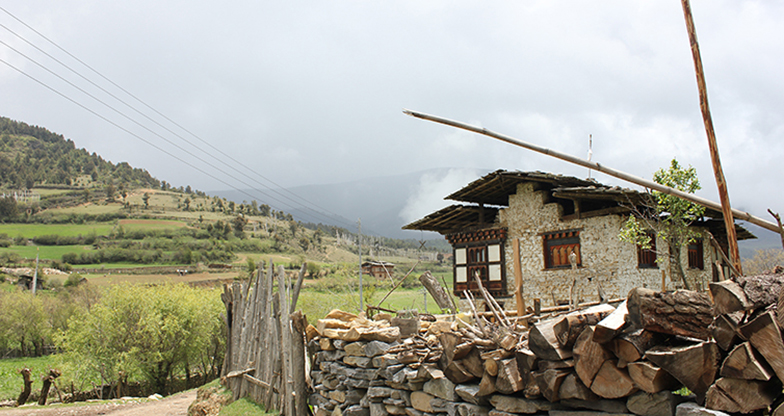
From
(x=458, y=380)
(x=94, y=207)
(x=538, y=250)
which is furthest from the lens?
(x=94, y=207)

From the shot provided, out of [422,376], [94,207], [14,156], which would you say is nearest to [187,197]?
[94,207]

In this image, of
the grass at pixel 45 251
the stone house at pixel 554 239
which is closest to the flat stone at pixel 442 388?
the stone house at pixel 554 239

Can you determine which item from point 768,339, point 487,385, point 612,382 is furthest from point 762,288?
point 487,385

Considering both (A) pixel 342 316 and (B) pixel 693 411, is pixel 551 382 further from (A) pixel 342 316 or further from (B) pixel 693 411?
(A) pixel 342 316

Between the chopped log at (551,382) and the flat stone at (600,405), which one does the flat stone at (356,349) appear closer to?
the chopped log at (551,382)

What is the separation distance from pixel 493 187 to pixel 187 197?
13552 centimetres

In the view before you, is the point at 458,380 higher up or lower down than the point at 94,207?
lower down

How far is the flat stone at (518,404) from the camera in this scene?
3523 mm

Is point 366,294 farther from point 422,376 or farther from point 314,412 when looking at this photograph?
point 422,376

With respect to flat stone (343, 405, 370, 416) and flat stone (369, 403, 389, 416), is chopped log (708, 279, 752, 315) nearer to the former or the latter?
flat stone (369, 403, 389, 416)

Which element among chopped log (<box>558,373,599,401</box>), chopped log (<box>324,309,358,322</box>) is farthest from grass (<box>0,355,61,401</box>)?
chopped log (<box>558,373,599,401</box>)

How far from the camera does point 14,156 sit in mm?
147875

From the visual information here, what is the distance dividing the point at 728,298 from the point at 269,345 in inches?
352

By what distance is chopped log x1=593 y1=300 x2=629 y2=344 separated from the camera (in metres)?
2.85
